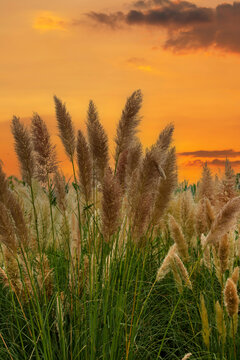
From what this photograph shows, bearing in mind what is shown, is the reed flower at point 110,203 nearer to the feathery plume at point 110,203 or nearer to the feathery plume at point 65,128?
the feathery plume at point 110,203

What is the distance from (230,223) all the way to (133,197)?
0.65 metres

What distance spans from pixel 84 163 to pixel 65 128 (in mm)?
361

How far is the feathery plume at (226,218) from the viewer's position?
298 centimetres

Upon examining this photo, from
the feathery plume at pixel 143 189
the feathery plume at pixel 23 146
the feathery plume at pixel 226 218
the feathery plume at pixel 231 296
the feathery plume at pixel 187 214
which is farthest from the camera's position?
the feathery plume at pixel 187 214

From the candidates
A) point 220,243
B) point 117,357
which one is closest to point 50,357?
point 117,357

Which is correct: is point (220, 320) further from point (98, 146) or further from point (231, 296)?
point (98, 146)

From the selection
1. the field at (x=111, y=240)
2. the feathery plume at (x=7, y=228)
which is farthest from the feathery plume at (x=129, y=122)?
the feathery plume at (x=7, y=228)

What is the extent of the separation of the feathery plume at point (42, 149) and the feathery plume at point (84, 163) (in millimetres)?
202

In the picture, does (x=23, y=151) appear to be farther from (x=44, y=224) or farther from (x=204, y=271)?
(x=204, y=271)

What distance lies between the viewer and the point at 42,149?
138 inches

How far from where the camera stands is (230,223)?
2.99 meters

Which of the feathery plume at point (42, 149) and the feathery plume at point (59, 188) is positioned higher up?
the feathery plume at point (42, 149)

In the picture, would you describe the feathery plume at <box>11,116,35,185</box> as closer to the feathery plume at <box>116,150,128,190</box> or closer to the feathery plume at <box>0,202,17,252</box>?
the feathery plume at <box>0,202,17,252</box>

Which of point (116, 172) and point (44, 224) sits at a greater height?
point (116, 172)
